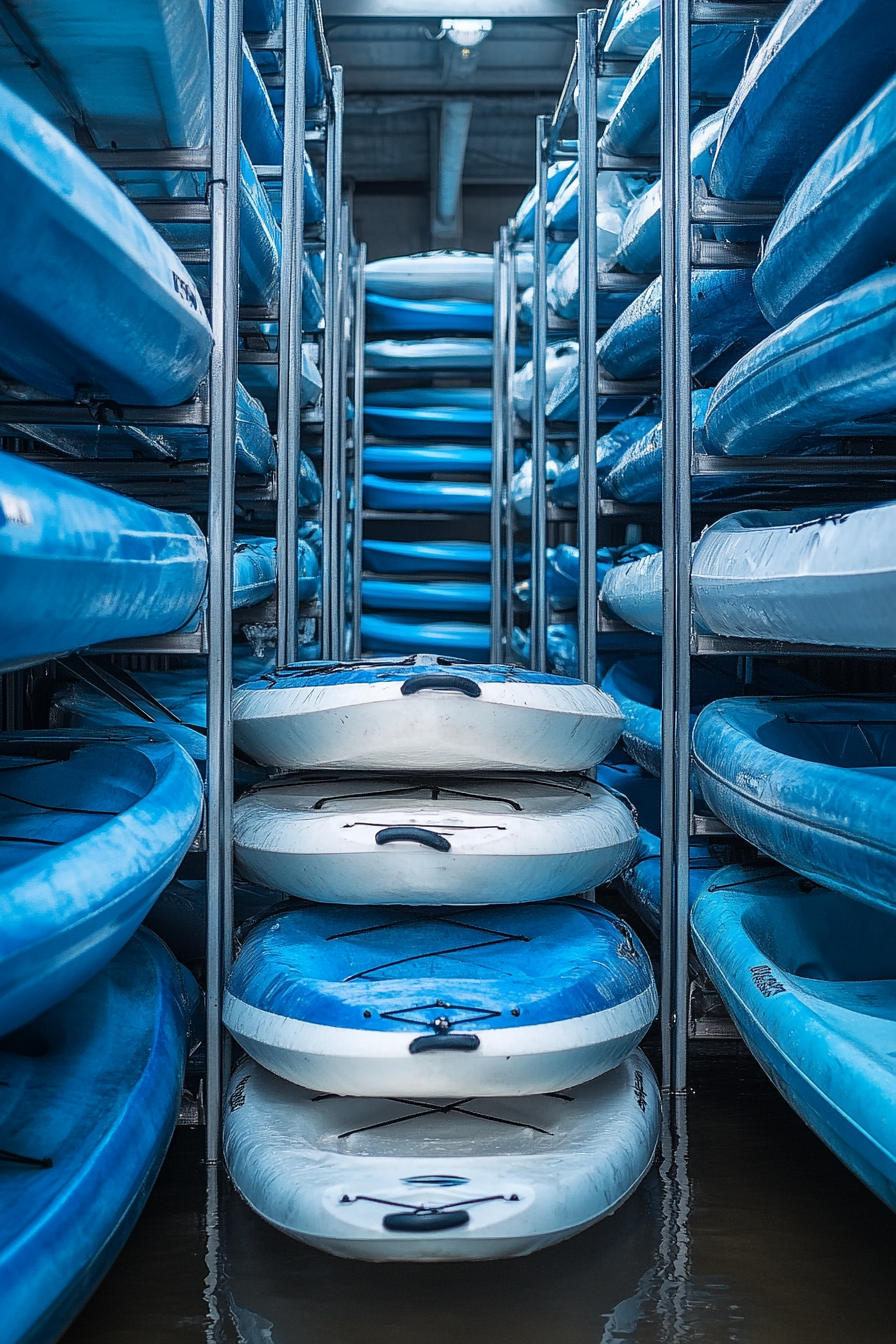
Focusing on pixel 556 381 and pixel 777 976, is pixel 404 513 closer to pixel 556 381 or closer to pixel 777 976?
pixel 556 381

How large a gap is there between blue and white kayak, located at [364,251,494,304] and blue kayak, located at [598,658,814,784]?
2.30 m

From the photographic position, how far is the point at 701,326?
273 cm

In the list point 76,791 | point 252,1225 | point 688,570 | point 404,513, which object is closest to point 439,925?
point 252,1225

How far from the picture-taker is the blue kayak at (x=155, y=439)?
2.27m

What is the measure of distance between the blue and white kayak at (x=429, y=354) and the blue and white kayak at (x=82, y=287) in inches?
137

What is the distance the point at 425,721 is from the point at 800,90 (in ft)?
3.71

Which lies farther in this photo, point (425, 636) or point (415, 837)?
point (425, 636)

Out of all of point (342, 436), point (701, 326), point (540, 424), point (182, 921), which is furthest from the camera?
point (342, 436)

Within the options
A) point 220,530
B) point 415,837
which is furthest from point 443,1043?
point 220,530

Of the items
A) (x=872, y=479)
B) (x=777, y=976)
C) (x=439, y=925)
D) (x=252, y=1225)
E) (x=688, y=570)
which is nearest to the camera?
(x=252, y=1225)

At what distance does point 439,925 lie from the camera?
2.04 metres

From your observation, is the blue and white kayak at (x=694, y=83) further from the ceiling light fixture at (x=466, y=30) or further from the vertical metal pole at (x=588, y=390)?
the ceiling light fixture at (x=466, y=30)

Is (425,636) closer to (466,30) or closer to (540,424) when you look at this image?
(540,424)

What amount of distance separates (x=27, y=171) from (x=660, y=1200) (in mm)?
1666
